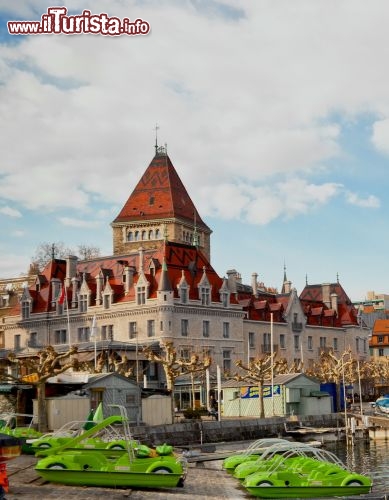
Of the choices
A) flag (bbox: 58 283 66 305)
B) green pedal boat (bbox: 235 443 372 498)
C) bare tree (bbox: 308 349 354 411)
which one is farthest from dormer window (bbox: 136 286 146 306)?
green pedal boat (bbox: 235 443 372 498)

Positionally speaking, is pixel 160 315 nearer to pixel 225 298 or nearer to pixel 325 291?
pixel 225 298

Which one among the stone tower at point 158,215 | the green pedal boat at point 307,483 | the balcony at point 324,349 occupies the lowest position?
the green pedal boat at point 307,483

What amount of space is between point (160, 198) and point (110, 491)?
90.0 metres

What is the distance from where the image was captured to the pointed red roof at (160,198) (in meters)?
115

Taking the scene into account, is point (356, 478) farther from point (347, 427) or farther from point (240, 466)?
point (347, 427)

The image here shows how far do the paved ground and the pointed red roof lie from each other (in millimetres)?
80816

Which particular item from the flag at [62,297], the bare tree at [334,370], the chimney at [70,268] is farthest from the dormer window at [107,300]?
the bare tree at [334,370]

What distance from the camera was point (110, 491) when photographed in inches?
1114

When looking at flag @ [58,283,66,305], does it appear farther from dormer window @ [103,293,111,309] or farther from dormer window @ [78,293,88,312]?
dormer window @ [103,293,111,309]

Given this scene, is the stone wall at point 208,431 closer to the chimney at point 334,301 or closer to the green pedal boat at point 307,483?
the green pedal boat at point 307,483

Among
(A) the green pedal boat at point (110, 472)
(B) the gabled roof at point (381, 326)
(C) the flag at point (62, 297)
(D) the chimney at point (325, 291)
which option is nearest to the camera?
(A) the green pedal boat at point (110, 472)

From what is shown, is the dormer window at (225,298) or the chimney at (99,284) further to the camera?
the dormer window at (225,298)

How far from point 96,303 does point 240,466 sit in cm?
5401

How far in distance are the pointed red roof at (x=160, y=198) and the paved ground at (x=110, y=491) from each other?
265 ft
